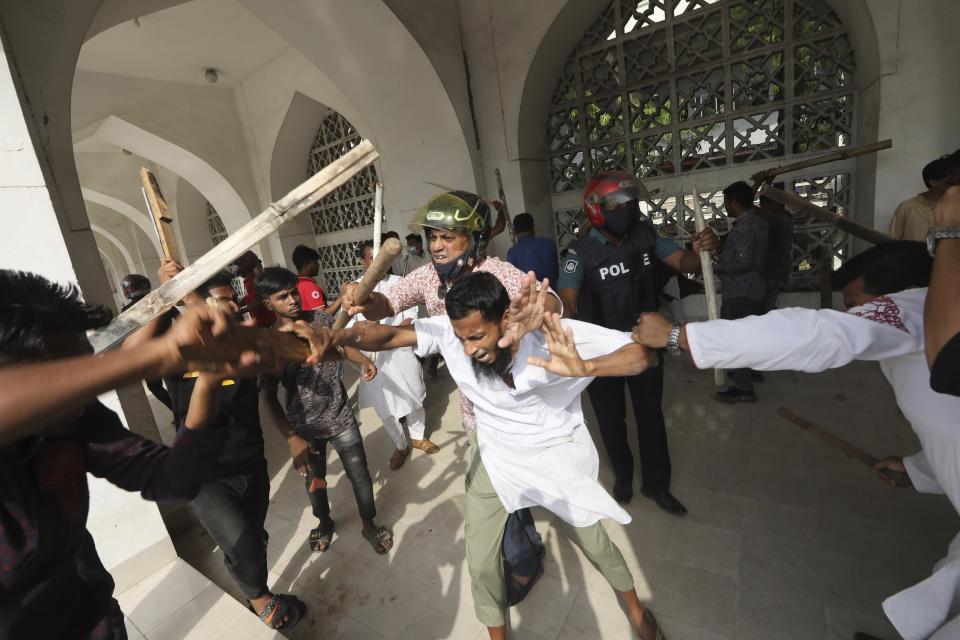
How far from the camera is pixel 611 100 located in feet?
18.7

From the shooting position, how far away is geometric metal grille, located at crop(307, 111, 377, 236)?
848 cm

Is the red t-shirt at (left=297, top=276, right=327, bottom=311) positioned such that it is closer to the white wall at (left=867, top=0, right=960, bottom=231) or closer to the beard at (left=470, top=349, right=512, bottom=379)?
the beard at (left=470, top=349, right=512, bottom=379)

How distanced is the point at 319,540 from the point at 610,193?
2975mm

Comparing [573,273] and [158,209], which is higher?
[158,209]

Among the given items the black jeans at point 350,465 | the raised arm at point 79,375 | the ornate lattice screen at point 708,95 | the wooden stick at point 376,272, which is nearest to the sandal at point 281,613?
the black jeans at point 350,465

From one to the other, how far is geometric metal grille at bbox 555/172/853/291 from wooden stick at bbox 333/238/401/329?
3408 millimetres

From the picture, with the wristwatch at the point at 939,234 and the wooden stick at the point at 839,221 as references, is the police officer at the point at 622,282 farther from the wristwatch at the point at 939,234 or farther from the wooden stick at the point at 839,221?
the wristwatch at the point at 939,234

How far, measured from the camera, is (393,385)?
12.0 feet

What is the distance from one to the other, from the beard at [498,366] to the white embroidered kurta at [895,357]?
715mm

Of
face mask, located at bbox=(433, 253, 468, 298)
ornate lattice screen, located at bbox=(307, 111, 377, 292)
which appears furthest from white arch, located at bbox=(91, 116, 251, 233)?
face mask, located at bbox=(433, 253, 468, 298)

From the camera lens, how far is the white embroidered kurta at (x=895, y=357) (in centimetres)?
137

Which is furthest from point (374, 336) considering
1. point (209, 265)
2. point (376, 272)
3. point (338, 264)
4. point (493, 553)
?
point (338, 264)

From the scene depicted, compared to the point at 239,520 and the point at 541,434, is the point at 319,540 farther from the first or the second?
the point at 541,434

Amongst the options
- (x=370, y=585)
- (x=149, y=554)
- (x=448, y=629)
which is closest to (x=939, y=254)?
(x=448, y=629)
